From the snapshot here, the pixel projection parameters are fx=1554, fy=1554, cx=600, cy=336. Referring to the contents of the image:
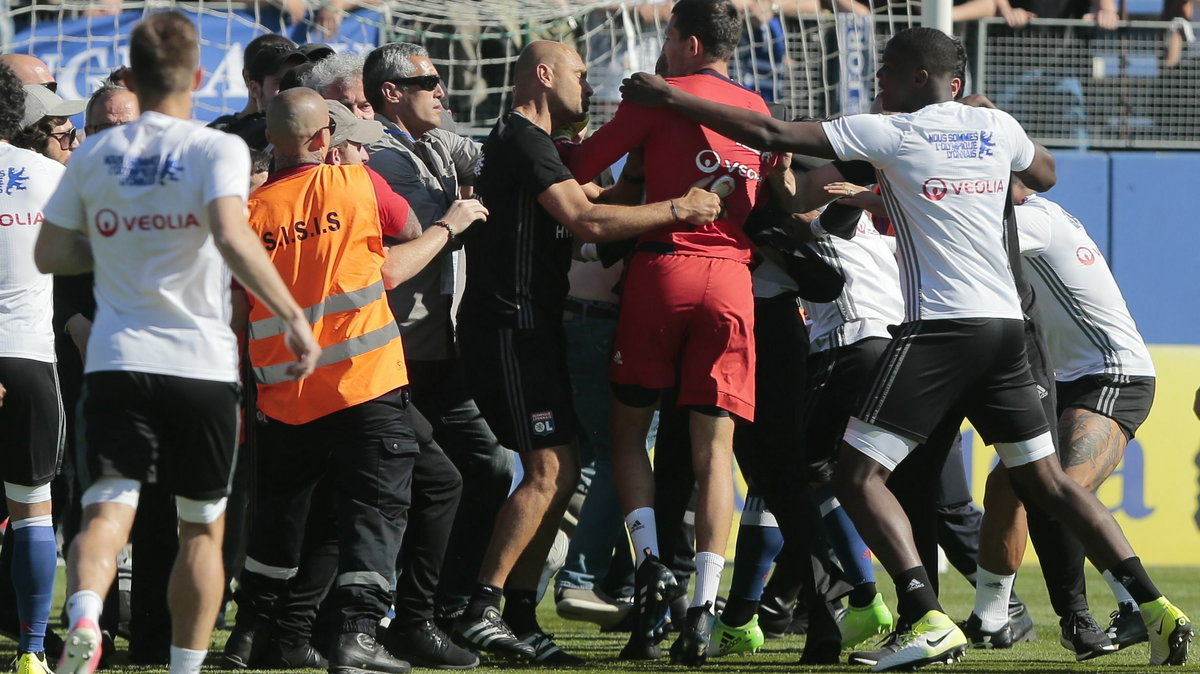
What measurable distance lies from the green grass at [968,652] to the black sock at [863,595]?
1.07 ft

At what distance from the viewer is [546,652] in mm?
5617

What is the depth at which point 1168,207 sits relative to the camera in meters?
11.8

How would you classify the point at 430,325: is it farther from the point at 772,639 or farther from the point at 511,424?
the point at 772,639

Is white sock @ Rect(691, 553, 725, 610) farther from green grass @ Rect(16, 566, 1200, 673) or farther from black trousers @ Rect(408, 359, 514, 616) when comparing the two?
black trousers @ Rect(408, 359, 514, 616)

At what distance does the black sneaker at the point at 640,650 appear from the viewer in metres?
5.61

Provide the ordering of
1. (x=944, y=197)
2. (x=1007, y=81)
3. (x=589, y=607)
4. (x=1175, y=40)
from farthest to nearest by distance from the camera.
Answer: (x=1175, y=40) → (x=1007, y=81) → (x=589, y=607) → (x=944, y=197)

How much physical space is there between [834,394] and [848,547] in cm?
65

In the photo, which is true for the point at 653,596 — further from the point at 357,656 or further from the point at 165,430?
the point at 165,430

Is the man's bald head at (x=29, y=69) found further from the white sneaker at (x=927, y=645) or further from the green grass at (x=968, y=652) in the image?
the white sneaker at (x=927, y=645)

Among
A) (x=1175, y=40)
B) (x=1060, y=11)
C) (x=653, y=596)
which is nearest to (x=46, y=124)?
(x=653, y=596)

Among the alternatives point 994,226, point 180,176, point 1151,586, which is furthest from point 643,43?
point 180,176

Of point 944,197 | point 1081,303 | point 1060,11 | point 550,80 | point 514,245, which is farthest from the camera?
point 1060,11

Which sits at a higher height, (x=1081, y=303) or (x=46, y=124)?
(x=46, y=124)

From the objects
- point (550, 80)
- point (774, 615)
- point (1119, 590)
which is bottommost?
point (774, 615)
